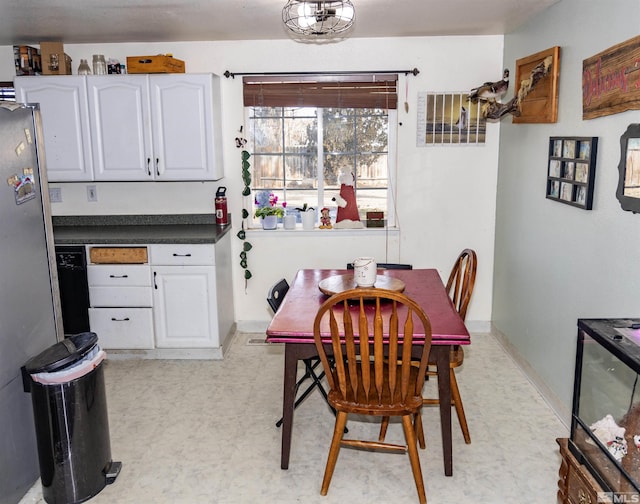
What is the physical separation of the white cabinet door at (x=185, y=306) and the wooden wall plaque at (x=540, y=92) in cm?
232

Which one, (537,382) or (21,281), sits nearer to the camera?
(21,281)

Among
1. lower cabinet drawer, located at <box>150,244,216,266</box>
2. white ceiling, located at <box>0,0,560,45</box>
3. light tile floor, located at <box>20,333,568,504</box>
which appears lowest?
light tile floor, located at <box>20,333,568,504</box>

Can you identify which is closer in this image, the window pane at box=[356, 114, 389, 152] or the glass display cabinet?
the glass display cabinet

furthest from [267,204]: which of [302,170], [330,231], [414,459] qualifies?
[414,459]

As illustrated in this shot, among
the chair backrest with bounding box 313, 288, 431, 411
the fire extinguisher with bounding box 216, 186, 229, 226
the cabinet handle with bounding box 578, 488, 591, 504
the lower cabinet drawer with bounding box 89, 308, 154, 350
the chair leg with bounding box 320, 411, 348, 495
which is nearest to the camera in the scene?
the cabinet handle with bounding box 578, 488, 591, 504

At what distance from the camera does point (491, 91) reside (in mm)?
3982

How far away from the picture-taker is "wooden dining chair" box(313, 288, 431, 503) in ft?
7.57

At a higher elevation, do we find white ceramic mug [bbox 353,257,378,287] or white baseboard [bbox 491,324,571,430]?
white ceramic mug [bbox 353,257,378,287]

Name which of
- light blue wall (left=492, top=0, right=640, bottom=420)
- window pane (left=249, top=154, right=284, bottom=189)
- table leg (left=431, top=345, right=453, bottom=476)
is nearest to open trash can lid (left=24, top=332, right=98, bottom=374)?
table leg (left=431, top=345, right=453, bottom=476)

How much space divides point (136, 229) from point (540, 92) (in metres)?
2.97

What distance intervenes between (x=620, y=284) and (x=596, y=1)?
1.36m

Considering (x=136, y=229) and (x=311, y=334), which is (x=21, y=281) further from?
(x=136, y=229)

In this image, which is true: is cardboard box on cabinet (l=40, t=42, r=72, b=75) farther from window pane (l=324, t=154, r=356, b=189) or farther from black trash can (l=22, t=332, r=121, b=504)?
black trash can (l=22, t=332, r=121, b=504)

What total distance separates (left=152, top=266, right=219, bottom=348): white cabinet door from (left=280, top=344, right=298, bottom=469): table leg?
1.51m
